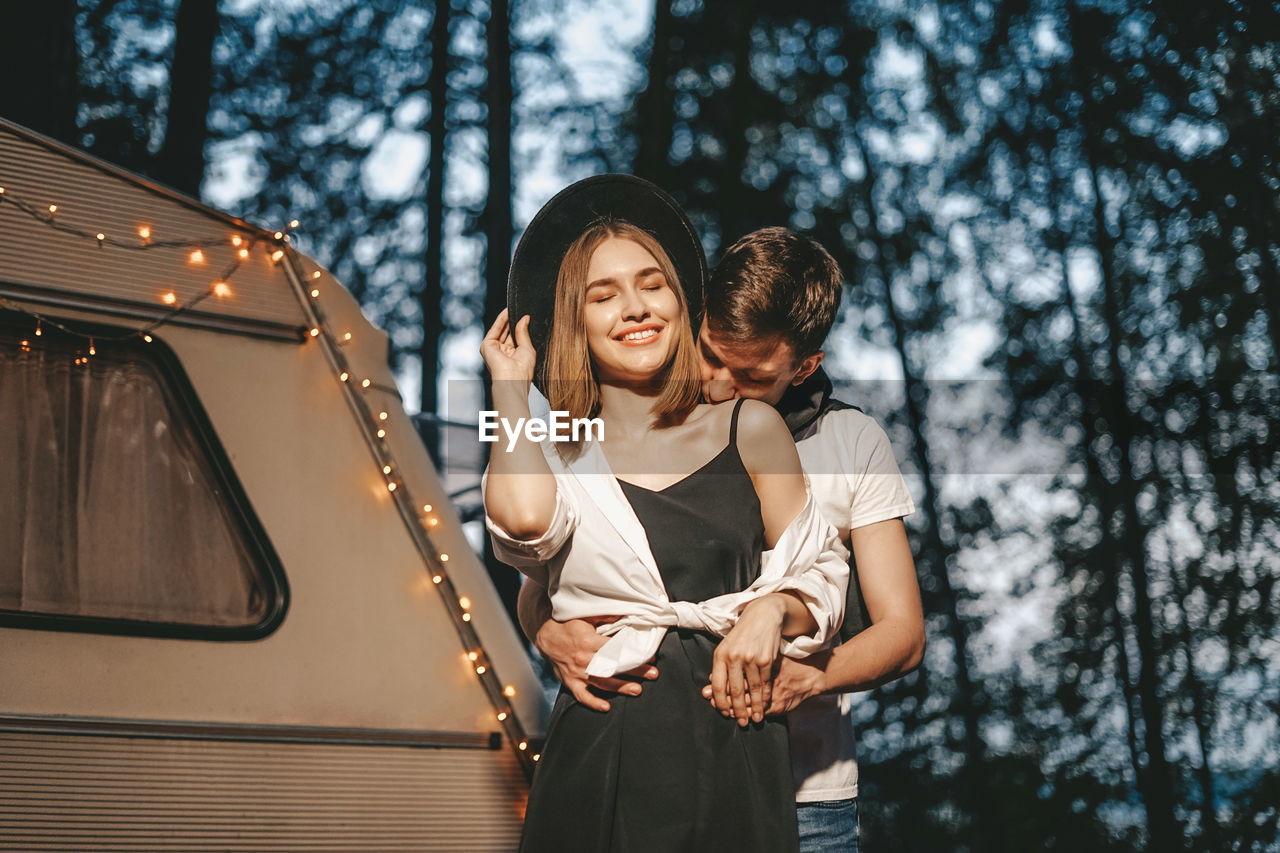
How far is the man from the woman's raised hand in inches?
17.3

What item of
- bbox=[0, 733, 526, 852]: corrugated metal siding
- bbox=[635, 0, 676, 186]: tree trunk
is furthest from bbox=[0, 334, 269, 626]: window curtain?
bbox=[635, 0, 676, 186]: tree trunk

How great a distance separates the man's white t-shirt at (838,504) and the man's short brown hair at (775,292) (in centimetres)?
21

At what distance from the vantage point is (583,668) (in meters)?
2.09

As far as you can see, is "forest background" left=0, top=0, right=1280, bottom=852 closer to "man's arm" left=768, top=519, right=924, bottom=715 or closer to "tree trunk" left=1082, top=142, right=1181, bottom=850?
"tree trunk" left=1082, top=142, right=1181, bottom=850

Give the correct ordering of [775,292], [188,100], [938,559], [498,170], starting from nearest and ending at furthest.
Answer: [775,292] < [188,100] < [498,170] < [938,559]

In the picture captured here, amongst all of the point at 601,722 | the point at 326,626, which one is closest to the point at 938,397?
the point at 326,626

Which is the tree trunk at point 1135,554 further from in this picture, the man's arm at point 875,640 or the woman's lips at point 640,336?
the woman's lips at point 640,336

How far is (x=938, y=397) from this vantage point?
1022 cm

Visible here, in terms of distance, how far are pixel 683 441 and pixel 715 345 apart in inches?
13.0

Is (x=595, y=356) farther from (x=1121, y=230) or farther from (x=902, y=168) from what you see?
(x=902, y=168)

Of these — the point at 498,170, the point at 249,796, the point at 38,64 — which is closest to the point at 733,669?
the point at 249,796

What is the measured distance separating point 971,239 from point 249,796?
8547 millimetres

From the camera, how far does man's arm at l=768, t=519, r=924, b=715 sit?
2107 millimetres

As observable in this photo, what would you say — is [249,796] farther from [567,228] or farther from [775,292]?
[775,292]
